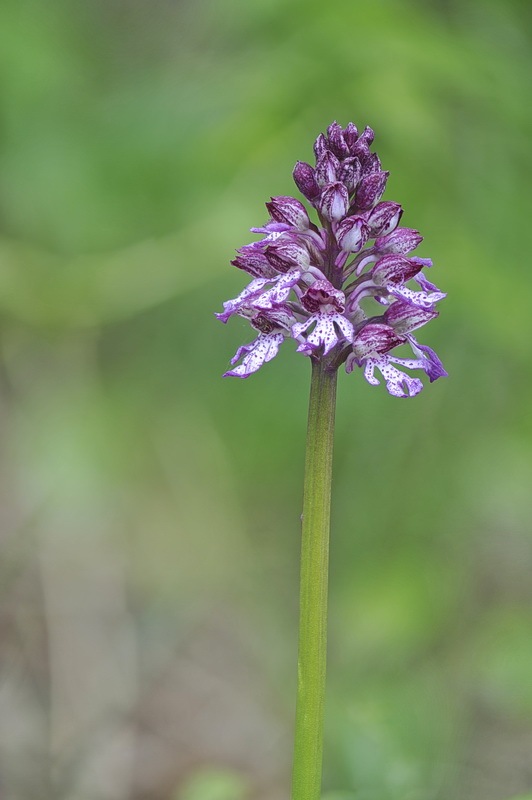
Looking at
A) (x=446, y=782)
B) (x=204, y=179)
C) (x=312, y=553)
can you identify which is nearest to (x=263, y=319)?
(x=312, y=553)

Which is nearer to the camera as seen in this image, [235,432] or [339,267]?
[339,267]

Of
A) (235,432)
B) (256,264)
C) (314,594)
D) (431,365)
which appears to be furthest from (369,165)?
(235,432)

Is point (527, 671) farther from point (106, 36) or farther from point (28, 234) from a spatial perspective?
point (106, 36)

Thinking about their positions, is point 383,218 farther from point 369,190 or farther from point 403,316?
point 403,316

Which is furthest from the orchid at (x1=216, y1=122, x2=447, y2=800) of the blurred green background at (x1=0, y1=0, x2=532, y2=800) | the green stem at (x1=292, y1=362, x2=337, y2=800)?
the blurred green background at (x1=0, y1=0, x2=532, y2=800)

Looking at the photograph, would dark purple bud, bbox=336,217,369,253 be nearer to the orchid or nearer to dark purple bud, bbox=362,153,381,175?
the orchid
